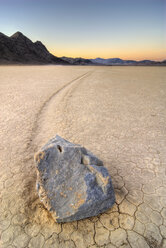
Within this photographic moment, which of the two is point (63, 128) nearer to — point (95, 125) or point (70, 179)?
point (95, 125)

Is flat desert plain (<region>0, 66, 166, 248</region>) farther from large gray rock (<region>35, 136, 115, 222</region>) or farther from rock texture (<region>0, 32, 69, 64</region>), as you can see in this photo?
rock texture (<region>0, 32, 69, 64</region>)

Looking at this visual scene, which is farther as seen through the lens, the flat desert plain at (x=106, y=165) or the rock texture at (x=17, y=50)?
the rock texture at (x=17, y=50)

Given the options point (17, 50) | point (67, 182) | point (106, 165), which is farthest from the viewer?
point (17, 50)

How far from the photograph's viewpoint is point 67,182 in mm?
1416

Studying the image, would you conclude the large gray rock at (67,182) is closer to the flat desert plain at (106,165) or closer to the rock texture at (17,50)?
the flat desert plain at (106,165)

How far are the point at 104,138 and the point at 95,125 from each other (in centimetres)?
61

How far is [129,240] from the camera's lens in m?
1.32

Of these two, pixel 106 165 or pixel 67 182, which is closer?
pixel 67 182

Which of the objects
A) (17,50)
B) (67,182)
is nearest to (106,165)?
(67,182)

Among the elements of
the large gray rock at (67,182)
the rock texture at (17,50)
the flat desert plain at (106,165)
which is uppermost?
the rock texture at (17,50)

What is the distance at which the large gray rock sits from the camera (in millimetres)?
1384

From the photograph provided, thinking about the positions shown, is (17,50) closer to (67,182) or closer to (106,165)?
(106,165)

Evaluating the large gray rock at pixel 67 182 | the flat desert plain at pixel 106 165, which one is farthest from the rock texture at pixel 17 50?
the large gray rock at pixel 67 182

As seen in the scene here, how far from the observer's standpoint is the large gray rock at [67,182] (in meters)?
1.38
